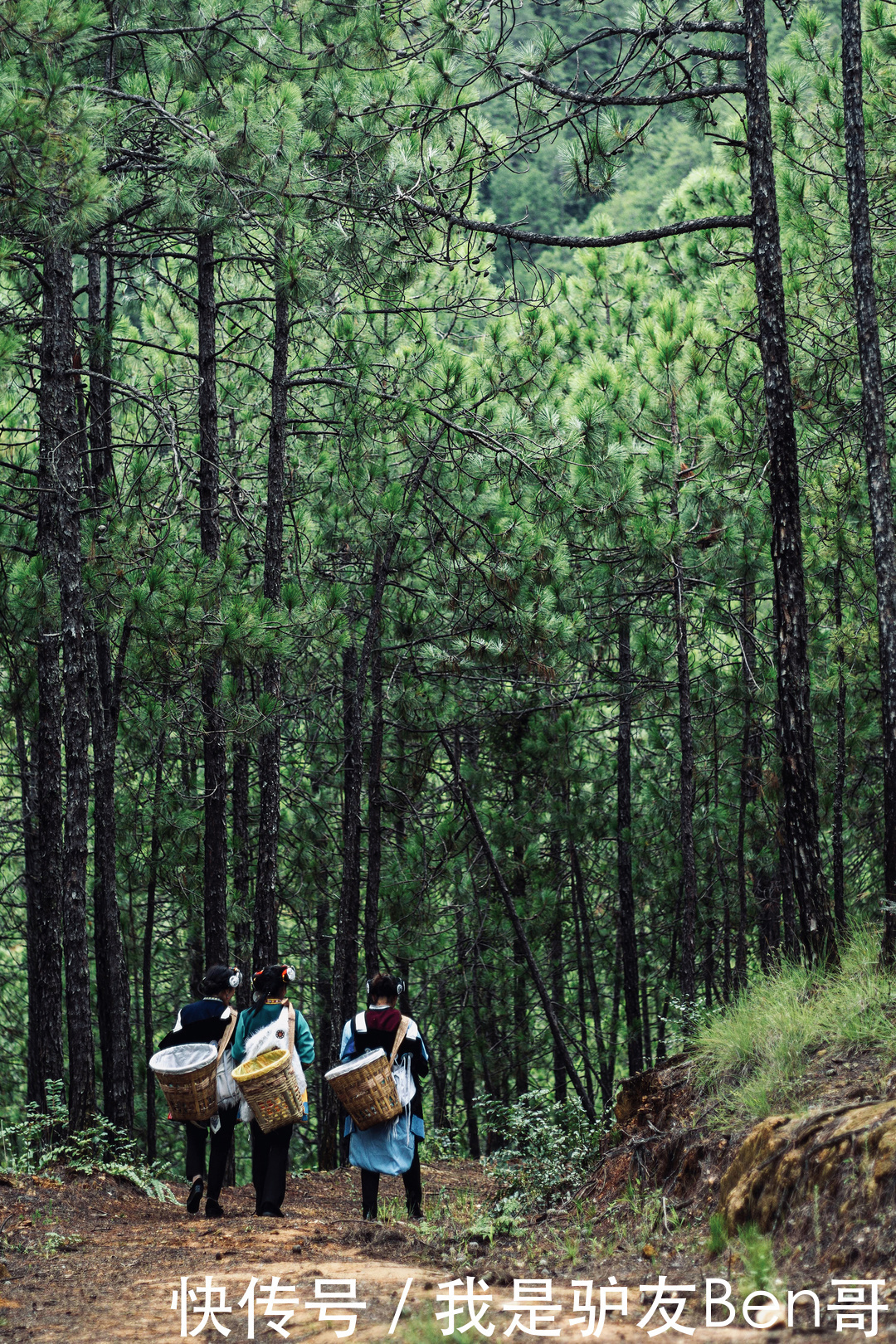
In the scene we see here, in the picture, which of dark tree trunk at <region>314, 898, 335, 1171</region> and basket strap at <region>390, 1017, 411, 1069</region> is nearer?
basket strap at <region>390, 1017, 411, 1069</region>

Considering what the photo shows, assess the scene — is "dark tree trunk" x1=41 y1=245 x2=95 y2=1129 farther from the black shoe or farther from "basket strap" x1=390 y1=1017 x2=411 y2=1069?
"basket strap" x1=390 y1=1017 x2=411 y2=1069

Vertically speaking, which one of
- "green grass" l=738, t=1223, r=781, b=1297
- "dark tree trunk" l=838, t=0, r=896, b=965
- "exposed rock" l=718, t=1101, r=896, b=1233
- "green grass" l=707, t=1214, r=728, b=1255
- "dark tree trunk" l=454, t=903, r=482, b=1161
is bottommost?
"dark tree trunk" l=454, t=903, r=482, b=1161

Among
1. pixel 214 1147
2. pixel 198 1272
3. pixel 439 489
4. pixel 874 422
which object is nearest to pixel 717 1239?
pixel 198 1272

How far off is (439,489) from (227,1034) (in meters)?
5.45

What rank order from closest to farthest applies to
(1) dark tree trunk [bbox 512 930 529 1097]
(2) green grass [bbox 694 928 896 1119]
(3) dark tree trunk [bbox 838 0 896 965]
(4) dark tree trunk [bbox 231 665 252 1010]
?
1. (2) green grass [bbox 694 928 896 1119]
2. (3) dark tree trunk [bbox 838 0 896 965]
3. (4) dark tree trunk [bbox 231 665 252 1010]
4. (1) dark tree trunk [bbox 512 930 529 1097]

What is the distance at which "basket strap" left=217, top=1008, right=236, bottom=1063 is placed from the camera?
21.3 feet

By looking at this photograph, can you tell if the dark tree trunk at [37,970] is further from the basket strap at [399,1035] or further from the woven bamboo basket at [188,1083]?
the basket strap at [399,1035]

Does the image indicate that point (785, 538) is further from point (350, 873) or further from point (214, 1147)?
point (350, 873)

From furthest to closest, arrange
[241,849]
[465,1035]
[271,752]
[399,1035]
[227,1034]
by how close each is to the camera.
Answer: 1. [465,1035]
2. [241,849]
3. [271,752]
4. [227,1034]
5. [399,1035]

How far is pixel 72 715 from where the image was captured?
803 centimetres

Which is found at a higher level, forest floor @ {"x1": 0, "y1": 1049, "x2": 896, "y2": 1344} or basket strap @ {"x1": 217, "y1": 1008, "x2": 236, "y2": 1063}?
basket strap @ {"x1": 217, "y1": 1008, "x2": 236, "y2": 1063}

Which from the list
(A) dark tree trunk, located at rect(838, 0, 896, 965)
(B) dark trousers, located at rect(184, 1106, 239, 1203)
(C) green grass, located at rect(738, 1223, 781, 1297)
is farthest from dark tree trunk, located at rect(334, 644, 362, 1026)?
(C) green grass, located at rect(738, 1223, 781, 1297)

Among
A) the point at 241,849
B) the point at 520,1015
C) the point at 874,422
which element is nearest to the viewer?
the point at 874,422

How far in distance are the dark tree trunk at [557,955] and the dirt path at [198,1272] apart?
7944mm
